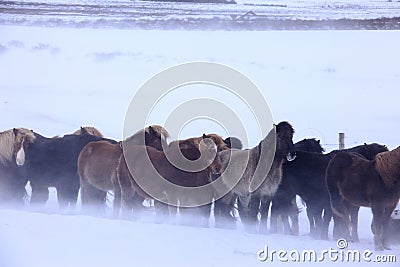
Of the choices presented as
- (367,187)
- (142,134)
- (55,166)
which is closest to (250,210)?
(367,187)

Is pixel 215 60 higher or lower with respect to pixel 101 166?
higher

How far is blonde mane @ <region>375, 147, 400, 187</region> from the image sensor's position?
579cm

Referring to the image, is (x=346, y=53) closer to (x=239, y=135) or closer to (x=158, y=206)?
(x=239, y=135)

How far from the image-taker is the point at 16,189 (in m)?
6.85

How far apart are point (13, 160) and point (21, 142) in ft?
0.58

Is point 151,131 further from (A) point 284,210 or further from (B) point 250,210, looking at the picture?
(A) point 284,210

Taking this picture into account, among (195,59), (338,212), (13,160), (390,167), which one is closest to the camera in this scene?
(390,167)

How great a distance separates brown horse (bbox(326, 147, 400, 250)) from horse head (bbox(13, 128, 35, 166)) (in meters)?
2.50

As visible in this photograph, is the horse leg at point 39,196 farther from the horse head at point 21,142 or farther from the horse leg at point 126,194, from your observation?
the horse leg at point 126,194

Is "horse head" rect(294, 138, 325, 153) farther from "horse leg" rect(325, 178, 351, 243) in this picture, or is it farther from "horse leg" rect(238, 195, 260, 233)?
"horse leg" rect(238, 195, 260, 233)

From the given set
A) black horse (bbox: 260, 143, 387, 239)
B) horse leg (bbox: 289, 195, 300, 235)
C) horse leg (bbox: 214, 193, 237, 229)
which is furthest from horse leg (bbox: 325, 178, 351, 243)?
horse leg (bbox: 214, 193, 237, 229)

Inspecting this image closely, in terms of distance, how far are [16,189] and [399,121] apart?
3.20m

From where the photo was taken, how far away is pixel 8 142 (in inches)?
268

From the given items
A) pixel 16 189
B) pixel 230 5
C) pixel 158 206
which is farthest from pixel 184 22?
pixel 16 189
